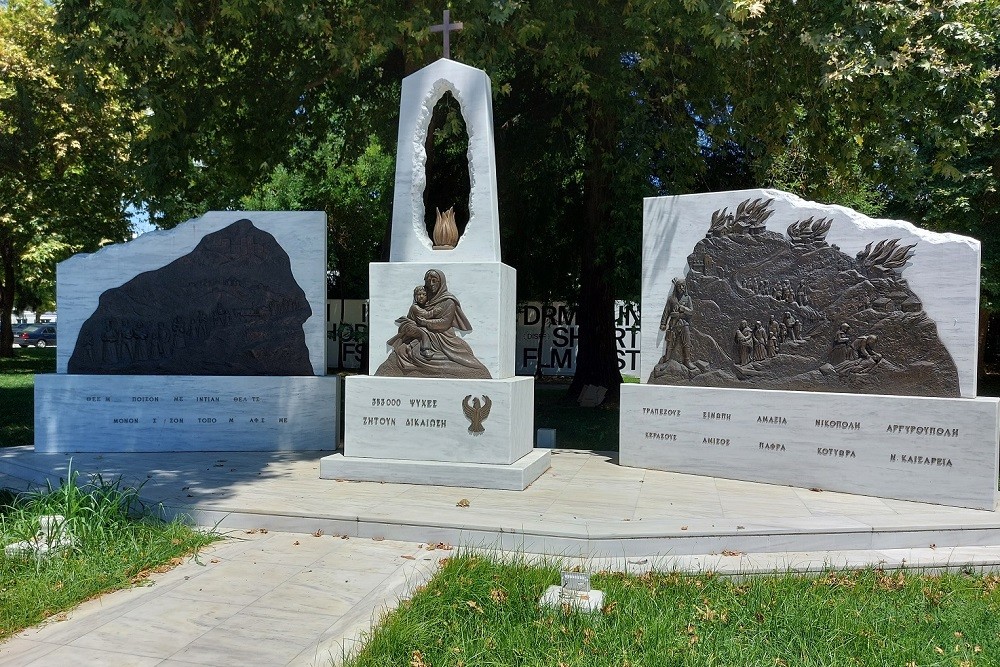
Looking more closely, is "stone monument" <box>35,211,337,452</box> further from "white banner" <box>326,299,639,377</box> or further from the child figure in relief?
"white banner" <box>326,299,639,377</box>

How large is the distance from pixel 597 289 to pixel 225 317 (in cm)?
713

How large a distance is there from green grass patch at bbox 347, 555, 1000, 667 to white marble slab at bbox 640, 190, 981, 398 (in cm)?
307

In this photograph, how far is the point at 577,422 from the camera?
13.9 metres

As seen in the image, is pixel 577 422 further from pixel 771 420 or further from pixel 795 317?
pixel 795 317

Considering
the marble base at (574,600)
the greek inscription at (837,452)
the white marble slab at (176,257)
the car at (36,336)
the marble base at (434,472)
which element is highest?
the white marble slab at (176,257)

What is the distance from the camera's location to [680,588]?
520cm

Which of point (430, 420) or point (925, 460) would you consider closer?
point (925, 460)

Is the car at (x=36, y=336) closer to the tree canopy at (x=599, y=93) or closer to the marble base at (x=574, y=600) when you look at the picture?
the tree canopy at (x=599, y=93)

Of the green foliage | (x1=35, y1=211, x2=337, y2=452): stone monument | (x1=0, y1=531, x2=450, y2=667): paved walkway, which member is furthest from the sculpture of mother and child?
the green foliage

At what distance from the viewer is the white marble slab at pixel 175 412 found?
10477 millimetres

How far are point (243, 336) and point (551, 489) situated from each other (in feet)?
16.0

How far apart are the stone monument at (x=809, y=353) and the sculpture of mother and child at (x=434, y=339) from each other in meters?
2.07

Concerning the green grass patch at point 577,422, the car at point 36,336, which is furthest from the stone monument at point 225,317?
the car at point 36,336

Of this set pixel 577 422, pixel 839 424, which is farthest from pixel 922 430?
pixel 577 422
